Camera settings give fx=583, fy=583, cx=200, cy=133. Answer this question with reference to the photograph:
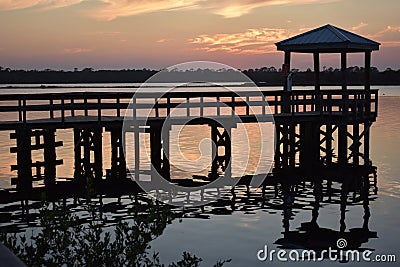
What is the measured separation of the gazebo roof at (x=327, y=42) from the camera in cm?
2238

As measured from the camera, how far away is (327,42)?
22.5 metres

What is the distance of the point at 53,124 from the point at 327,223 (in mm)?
9576

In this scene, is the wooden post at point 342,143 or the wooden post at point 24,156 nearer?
the wooden post at point 24,156

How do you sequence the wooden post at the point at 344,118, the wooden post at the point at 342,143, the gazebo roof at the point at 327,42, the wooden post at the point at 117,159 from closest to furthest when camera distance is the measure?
the wooden post at the point at 117,159, the gazebo roof at the point at 327,42, the wooden post at the point at 344,118, the wooden post at the point at 342,143

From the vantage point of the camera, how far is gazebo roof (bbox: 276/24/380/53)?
73.4 feet

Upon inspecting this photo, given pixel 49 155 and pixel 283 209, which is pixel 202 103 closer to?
pixel 49 155

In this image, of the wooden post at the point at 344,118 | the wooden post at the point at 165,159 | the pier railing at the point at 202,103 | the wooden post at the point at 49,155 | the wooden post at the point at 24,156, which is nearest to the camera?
the pier railing at the point at 202,103

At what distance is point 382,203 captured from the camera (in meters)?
15.8

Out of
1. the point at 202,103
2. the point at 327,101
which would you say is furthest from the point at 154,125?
the point at 327,101

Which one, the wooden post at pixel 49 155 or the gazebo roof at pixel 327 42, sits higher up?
the gazebo roof at pixel 327 42

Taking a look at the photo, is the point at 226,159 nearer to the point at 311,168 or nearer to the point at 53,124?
the point at 311,168

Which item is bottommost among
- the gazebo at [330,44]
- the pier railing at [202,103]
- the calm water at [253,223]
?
the calm water at [253,223]

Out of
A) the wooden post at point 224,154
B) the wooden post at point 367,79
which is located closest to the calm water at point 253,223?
the wooden post at point 224,154

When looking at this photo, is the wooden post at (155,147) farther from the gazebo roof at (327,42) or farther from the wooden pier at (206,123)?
the gazebo roof at (327,42)
